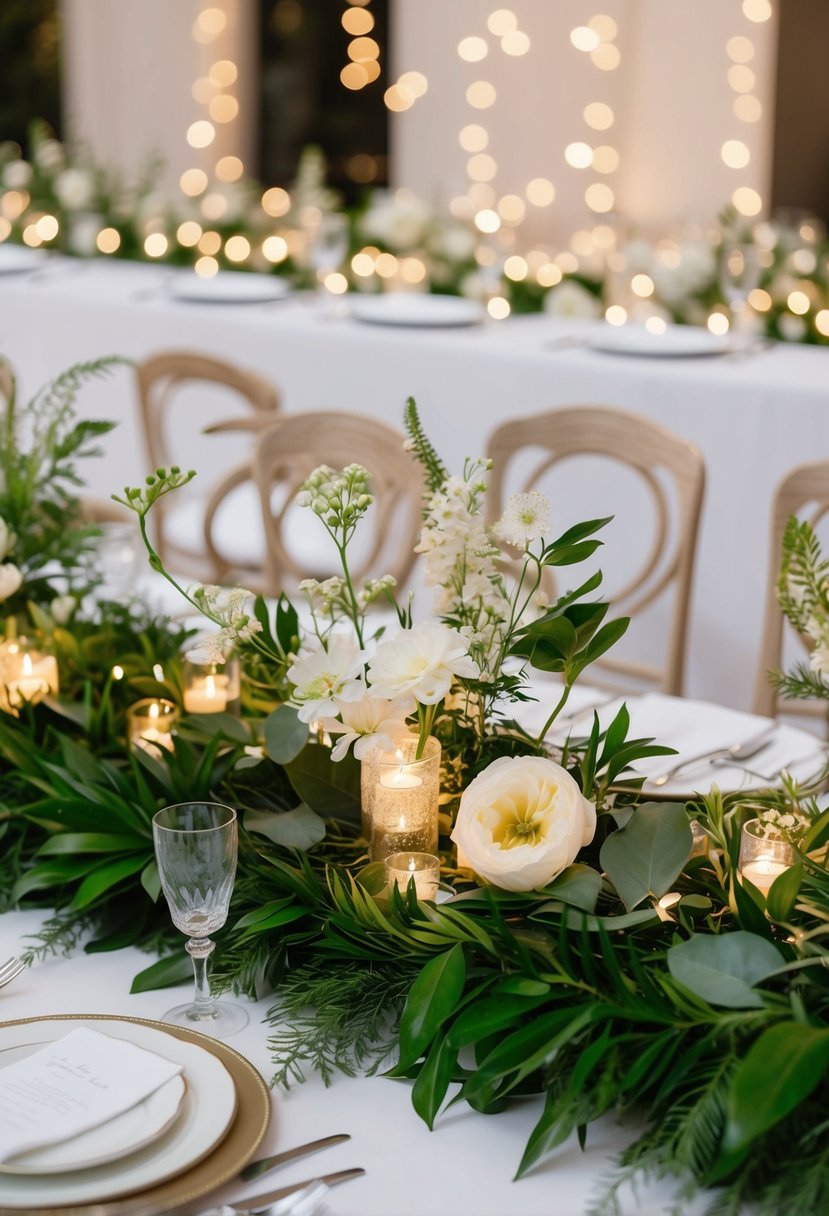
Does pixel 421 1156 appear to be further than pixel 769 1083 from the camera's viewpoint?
Yes

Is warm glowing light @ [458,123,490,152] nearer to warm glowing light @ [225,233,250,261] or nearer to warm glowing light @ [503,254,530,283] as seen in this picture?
warm glowing light @ [225,233,250,261]

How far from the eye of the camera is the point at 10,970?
3.68 feet

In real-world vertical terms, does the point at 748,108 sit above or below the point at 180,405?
above

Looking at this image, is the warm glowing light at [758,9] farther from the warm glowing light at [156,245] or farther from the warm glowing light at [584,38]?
the warm glowing light at [156,245]

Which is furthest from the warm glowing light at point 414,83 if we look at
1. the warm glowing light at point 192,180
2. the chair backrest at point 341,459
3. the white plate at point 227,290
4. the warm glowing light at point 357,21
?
the chair backrest at point 341,459

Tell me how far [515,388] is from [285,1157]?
7.31ft

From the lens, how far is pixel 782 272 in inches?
131

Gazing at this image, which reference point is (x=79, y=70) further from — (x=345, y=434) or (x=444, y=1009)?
(x=444, y=1009)

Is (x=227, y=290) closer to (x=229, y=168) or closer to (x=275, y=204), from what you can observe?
(x=275, y=204)

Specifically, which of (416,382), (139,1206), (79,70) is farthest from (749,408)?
(79,70)

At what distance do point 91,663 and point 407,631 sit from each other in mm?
587

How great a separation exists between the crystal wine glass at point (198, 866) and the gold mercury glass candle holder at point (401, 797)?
125 mm

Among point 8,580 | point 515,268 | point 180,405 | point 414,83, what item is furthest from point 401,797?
point 414,83

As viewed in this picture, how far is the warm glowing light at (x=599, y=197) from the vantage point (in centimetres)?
565
